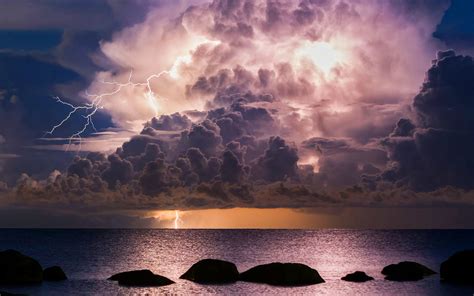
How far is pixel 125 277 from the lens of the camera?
80125 mm

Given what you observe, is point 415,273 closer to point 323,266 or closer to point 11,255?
point 323,266

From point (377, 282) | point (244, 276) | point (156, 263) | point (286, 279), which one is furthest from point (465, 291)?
point (156, 263)

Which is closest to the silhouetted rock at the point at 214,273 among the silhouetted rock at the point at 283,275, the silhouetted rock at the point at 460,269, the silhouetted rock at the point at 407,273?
the silhouetted rock at the point at 283,275

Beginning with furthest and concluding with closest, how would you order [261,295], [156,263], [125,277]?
[156,263], [125,277], [261,295]

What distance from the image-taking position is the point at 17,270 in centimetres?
7369

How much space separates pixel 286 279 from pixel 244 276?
584 centimetres

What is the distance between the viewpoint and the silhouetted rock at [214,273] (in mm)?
79125

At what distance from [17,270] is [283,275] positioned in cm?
2948

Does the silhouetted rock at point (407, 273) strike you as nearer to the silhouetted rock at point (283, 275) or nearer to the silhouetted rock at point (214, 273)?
the silhouetted rock at point (283, 275)

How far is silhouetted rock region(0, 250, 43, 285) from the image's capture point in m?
73.1

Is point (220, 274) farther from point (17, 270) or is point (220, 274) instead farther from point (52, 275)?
point (17, 270)

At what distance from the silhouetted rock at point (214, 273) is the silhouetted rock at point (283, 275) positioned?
1808mm

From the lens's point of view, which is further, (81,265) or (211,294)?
(81,265)

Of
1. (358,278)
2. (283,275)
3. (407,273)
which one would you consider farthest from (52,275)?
(407,273)
